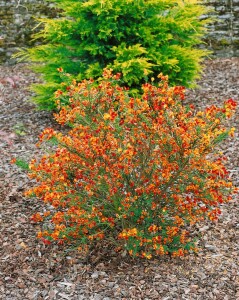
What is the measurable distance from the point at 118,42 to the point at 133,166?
3292mm

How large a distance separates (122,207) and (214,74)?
499 cm

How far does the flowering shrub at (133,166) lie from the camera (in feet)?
10.9

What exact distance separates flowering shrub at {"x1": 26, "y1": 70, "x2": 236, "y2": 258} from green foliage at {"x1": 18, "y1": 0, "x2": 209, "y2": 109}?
262 cm

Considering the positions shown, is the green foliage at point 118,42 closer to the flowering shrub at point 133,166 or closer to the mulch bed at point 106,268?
the mulch bed at point 106,268

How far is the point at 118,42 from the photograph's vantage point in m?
6.48

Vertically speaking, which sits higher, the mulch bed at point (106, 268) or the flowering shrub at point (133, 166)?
the flowering shrub at point (133, 166)

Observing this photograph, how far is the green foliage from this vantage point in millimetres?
6184

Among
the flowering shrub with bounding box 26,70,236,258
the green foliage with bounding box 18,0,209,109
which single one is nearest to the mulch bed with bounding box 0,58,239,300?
the flowering shrub with bounding box 26,70,236,258

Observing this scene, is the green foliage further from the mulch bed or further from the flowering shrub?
the flowering shrub

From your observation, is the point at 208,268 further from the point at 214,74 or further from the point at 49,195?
the point at 214,74

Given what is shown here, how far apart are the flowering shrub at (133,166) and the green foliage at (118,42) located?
2618 mm

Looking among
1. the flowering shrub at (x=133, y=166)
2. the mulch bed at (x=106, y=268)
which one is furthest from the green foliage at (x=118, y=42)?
the flowering shrub at (x=133, y=166)

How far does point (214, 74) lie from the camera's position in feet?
26.3

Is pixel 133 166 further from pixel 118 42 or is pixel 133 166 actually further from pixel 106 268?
pixel 118 42
